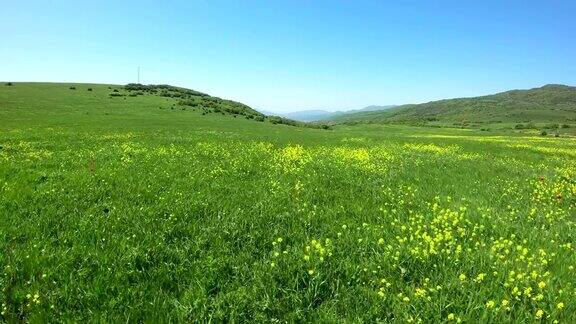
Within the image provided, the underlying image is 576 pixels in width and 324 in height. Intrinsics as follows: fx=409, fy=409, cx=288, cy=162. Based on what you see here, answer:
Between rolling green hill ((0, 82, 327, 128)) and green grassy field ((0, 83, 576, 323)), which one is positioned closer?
green grassy field ((0, 83, 576, 323))

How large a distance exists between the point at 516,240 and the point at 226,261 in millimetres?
6414

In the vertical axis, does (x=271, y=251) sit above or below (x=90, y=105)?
below

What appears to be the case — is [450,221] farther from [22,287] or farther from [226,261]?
[22,287]

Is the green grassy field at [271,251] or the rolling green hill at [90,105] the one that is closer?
the green grassy field at [271,251]

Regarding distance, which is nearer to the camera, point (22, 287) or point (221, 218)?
point (22, 287)

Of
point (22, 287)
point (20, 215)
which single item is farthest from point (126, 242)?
point (20, 215)

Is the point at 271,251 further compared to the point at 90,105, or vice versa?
the point at 90,105

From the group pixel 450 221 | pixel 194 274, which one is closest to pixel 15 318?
pixel 194 274

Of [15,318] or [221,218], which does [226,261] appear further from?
[15,318]

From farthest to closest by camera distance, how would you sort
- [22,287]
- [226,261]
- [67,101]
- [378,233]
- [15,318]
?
[67,101] → [378,233] → [226,261] → [22,287] → [15,318]

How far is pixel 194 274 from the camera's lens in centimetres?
679

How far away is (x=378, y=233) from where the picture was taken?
886 cm

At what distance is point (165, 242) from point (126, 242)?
28.5 inches

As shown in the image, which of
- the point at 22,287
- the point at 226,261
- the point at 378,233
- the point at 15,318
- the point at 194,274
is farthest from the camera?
the point at 378,233
